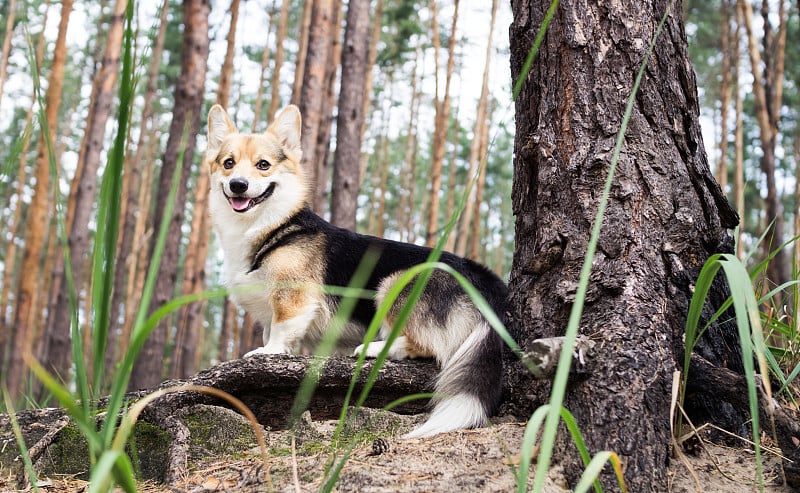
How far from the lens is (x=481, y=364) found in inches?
110

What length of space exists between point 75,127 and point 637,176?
2617cm

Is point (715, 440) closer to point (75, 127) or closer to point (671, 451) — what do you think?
point (671, 451)

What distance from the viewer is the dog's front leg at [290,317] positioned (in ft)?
12.0

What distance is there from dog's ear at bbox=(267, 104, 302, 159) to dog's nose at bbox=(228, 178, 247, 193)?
0.58 m

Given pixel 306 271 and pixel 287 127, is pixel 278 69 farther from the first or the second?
pixel 306 271

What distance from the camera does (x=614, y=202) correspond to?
2404 mm

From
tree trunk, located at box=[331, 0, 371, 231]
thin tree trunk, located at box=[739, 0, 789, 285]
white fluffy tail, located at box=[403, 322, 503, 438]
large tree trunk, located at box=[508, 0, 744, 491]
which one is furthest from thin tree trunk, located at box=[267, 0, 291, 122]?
large tree trunk, located at box=[508, 0, 744, 491]

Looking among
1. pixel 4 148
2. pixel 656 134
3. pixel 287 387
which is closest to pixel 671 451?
pixel 656 134

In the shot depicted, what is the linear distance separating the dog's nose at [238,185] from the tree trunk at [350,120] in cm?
345

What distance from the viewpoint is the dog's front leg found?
366 cm

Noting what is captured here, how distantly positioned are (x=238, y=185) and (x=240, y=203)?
109mm

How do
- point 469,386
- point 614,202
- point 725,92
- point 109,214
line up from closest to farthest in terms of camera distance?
point 109,214 < point 614,202 < point 469,386 < point 725,92

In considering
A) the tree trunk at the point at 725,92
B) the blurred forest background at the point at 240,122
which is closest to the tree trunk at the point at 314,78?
the blurred forest background at the point at 240,122

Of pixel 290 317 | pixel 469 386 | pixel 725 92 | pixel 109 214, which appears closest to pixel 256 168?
pixel 290 317
